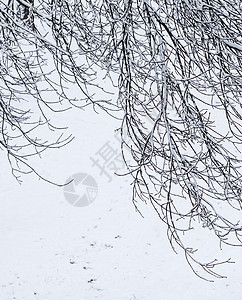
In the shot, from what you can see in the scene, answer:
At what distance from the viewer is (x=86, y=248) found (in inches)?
360

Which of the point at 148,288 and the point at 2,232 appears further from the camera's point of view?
the point at 2,232

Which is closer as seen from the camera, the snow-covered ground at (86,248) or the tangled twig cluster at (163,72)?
the tangled twig cluster at (163,72)

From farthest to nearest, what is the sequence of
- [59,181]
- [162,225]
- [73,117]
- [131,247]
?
[73,117], [59,181], [162,225], [131,247]

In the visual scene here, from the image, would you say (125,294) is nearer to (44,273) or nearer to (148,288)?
(148,288)

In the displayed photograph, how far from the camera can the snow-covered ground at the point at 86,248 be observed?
Answer: 310 inches

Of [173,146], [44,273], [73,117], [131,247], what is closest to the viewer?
[173,146]

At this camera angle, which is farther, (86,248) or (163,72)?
(86,248)

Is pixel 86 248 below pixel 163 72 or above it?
above

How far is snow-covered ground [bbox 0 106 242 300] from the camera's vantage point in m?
7.88

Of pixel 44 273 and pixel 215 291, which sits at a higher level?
pixel 44 273

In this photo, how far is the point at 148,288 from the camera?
7902 millimetres

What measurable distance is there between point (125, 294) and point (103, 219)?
2.50 metres

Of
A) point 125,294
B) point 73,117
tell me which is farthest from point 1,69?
point 73,117

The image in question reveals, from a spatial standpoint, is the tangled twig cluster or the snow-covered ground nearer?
the tangled twig cluster
